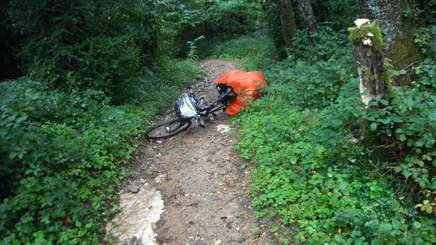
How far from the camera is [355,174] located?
395 centimetres

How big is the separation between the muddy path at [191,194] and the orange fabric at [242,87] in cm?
66

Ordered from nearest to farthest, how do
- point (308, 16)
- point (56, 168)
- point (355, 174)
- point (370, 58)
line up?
point (370, 58), point (355, 174), point (56, 168), point (308, 16)

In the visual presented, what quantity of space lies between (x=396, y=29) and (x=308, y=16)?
4002mm

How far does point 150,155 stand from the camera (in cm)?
664

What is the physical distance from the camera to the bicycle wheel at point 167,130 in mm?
7285

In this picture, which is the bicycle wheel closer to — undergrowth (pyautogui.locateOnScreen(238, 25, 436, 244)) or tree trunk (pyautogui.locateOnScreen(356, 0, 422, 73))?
undergrowth (pyautogui.locateOnScreen(238, 25, 436, 244))

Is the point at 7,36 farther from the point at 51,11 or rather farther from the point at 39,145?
the point at 39,145

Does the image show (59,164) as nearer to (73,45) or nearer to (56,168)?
(56,168)

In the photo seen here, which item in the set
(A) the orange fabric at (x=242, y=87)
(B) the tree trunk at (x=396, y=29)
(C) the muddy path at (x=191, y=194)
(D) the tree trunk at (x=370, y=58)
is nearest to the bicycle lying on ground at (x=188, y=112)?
(A) the orange fabric at (x=242, y=87)

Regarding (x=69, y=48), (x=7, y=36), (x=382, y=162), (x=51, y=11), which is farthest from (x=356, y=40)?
(x=7, y=36)

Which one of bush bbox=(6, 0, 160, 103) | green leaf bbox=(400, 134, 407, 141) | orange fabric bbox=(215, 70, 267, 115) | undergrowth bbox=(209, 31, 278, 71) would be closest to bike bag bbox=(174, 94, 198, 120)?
orange fabric bbox=(215, 70, 267, 115)

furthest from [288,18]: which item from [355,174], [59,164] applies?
[59,164]

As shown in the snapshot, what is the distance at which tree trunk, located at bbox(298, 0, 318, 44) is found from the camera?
8.66 m

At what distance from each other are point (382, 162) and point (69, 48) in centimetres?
769
